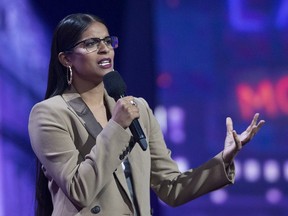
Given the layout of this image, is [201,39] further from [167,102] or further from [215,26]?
[167,102]

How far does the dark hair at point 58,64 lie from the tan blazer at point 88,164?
49 mm

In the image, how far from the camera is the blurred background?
2797 mm

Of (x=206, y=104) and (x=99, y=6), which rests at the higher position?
(x=99, y=6)

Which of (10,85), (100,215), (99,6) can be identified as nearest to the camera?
(100,215)

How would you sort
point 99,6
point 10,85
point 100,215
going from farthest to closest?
point 99,6, point 10,85, point 100,215

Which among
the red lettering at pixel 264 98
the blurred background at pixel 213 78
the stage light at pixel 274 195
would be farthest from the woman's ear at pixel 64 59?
the stage light at pixel 274 195

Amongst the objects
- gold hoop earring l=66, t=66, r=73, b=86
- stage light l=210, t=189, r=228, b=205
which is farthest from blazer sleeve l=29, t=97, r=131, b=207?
stage light l=210, t=189, r=228, b=205

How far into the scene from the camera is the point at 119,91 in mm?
1496

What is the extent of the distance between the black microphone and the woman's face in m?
0.07

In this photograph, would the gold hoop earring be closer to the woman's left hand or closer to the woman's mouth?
the woman's mouth

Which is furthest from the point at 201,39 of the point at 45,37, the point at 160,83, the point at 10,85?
the point at 10,85

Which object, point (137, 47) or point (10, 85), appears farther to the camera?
point (137, 47)

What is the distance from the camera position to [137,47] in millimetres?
2801

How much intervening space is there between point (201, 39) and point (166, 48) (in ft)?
0.57
